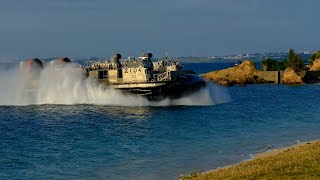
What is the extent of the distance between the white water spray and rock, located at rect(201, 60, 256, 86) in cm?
4360

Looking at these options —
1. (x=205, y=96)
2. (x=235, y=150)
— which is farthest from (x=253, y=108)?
(x=235, y=150)

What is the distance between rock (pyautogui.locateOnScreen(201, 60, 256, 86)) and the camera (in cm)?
12198

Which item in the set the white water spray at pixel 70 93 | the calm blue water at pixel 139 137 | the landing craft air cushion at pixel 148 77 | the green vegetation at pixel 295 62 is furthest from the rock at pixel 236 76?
the calm blue water at pixel 139 137

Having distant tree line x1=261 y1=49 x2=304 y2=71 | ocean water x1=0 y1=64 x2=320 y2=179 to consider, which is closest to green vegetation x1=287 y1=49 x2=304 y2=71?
distant tree line x1=261 y1=49 x2=304 y2=71

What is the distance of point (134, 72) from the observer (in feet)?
225

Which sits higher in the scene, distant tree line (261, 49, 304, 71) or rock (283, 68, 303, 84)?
distant tree line (261, 49, 304, 71)

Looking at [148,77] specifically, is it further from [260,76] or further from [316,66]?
[316,66]

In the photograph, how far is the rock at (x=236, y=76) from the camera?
400ft

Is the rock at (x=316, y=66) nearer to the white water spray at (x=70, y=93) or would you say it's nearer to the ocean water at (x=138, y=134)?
the white water spray at (x=70, y=93)

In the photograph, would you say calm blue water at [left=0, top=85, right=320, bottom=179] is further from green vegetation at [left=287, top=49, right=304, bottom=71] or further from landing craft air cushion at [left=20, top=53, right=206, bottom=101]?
green vegetation at [left=287, top=49, right=304, bottom=71]

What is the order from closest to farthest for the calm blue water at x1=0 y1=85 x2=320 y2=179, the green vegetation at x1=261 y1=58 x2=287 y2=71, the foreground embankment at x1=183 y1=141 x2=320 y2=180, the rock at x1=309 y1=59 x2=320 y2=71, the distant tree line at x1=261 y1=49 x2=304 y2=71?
the foreground embankment at x1=183 y1=141 x2=320 y2=180 → the calm blue water at x1=0 y1=85 x2=320 y2=179 → the distant tree line at x1=261 y1=49 x2=304 y2=71 → the rock at x1=309 y1=59 x2=320 y2=71 → the green vegetation at x1=261 y1=58 x2=287 y2=71

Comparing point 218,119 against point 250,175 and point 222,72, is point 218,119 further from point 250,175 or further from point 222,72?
point 222,72

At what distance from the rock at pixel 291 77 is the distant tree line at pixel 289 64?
2767mm

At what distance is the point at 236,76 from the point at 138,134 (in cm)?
8695
